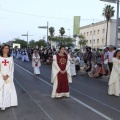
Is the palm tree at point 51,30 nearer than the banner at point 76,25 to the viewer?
No

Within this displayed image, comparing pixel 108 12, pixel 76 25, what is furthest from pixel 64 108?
pixel 108 12

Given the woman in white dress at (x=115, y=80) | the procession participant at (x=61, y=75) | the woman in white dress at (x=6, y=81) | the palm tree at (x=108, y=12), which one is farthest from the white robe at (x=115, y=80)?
the palm tree at (x=108, y=12)

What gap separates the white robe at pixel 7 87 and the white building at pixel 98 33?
7828 cm

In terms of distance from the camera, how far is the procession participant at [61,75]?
10.1m

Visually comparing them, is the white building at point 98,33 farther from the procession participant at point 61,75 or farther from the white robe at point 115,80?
the procession participant at point 61,75

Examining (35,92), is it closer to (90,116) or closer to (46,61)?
(90,116)

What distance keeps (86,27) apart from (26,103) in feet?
304

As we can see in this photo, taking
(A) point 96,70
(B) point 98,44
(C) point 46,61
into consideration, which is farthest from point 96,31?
(A) point 96,70

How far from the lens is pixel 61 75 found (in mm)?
10312

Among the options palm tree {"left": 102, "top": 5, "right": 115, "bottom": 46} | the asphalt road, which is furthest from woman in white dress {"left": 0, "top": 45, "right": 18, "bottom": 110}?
palm tree {"left": 102, "top": 5, "right": 115, "bottom": 46}

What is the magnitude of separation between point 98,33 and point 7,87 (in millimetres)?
85444

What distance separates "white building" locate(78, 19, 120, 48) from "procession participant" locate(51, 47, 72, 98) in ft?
249

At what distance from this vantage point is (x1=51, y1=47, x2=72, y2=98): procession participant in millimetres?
10141

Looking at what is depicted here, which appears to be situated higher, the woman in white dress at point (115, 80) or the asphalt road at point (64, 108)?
the woman in white dress at point (115, 80)
